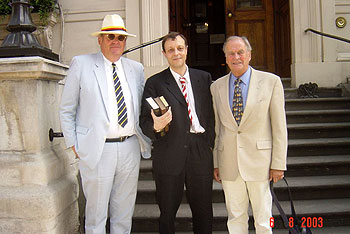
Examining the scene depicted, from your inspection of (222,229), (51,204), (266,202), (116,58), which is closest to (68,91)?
(116,58)

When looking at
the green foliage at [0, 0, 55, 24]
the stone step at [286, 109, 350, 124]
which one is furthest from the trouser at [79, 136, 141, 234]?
the green foliage at [0, 0, 55, 24]

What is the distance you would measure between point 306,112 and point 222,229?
7.94ft

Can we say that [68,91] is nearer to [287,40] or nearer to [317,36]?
[317,36]

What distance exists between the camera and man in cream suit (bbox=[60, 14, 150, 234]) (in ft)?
8.08

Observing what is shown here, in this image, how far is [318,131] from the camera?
459 centimetres

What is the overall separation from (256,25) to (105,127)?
18.8ft

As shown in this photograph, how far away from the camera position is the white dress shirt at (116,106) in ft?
8.27

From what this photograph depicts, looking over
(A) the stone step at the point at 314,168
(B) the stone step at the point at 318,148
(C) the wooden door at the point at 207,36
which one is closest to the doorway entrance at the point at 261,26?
(C) the wooden door at the point at 207,36

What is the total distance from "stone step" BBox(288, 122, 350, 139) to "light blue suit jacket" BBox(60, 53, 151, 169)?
3057 mm

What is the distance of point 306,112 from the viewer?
483 centimetres

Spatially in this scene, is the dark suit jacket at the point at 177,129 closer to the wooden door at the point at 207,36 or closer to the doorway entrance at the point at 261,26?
the doorway entrance at the point at 261,26

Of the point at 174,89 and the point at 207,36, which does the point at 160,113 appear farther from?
the point at 207,36

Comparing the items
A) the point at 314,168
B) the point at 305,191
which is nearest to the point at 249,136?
the point at 305,191

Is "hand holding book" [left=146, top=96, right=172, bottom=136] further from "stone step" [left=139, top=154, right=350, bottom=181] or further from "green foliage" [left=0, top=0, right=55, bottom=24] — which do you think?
"green foliage" [left=0, top=0, right=55, bottom=24]
